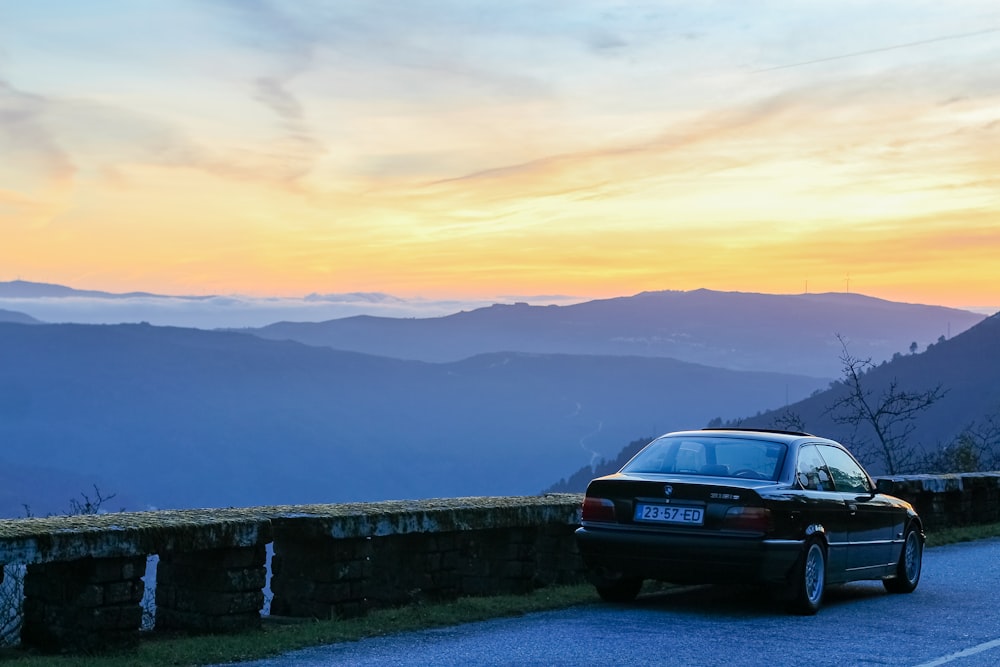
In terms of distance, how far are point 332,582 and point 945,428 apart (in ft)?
509

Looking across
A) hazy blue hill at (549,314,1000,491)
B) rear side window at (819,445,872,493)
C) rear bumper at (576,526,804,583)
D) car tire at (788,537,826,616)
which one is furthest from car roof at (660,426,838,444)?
hazy blue hill at (549,314,1000,491)

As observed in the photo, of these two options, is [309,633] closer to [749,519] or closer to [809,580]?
[749,519]

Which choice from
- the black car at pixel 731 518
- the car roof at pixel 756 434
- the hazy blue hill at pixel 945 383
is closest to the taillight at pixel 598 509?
the black car at pixel 731 518

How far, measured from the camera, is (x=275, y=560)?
29.9 feet

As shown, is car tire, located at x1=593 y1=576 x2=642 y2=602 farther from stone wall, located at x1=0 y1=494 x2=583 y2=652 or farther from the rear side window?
the rear side window

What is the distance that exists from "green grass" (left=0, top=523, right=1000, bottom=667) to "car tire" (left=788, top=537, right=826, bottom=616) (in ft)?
5.57

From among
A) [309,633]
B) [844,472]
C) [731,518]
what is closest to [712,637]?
[731,518]

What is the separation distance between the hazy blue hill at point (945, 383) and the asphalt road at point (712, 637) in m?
130

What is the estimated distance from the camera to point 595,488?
32.5 ft

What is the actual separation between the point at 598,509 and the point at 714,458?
1054 mm

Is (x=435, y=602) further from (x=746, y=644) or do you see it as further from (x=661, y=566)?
(x=746, y=644)

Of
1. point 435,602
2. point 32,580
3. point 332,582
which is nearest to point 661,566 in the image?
point 435,602

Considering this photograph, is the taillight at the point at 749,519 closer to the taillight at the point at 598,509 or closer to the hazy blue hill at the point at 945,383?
the taillight at the point at 598,509

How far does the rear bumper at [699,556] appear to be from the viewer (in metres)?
9.29
